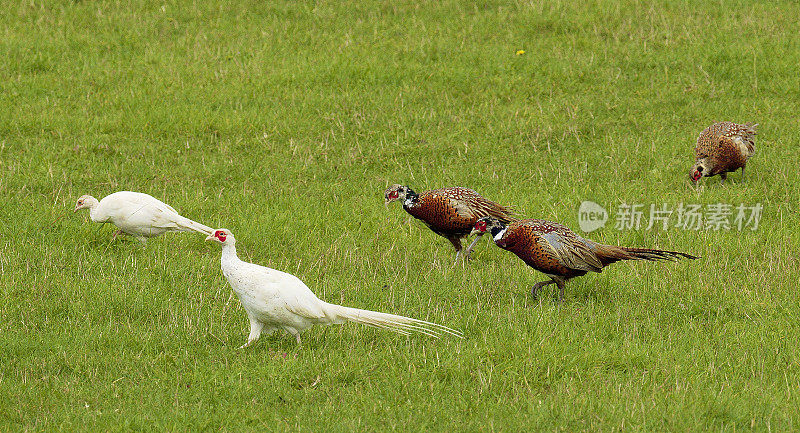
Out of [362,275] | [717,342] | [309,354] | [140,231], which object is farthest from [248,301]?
[717,342]

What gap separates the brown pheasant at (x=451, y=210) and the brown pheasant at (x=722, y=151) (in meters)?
2.72

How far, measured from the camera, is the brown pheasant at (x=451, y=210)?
859 centimetres

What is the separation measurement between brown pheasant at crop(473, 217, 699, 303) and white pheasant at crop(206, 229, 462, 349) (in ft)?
3.56

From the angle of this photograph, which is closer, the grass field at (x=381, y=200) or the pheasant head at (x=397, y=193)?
the grass field at (x=381, y=200)

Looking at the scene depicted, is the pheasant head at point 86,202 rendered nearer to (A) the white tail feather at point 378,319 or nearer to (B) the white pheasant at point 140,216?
(B) the white pheasant at point 140,216

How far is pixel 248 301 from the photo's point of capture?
6.40 metres

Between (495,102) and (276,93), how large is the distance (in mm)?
3068

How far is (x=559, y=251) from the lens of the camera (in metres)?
7.29

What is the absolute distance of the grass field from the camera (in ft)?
19.1

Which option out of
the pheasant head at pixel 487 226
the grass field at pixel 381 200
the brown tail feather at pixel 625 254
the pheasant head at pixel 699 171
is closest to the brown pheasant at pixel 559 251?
the brown tail feather at pixel 625 254

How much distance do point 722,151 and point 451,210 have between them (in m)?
3.43

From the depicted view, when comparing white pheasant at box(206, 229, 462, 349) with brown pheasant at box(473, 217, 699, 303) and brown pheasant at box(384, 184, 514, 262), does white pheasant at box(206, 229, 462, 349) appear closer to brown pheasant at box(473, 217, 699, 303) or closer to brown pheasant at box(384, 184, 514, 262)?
brown pheasant at box(473, 217, 699, 303)

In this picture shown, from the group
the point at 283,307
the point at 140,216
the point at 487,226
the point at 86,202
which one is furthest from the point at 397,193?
the point at 86,202

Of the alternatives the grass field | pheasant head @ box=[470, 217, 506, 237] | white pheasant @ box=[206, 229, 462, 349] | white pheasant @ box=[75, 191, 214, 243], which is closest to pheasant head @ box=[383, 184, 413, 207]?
the grass field
